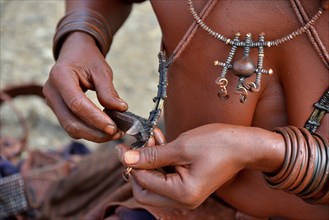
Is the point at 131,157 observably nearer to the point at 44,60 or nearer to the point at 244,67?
the point at 244,67

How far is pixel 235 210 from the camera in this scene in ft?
4.14

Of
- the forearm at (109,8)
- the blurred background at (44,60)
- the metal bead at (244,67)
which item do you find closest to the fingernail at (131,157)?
the metal bead at (244,67)

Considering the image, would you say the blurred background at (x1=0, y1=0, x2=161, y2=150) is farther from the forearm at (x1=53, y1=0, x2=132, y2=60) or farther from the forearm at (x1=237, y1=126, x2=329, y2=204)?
the forearm at (x1=237, y1=126, x2=329, y2=204)

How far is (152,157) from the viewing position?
3.14 ft

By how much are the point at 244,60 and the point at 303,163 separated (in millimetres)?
193

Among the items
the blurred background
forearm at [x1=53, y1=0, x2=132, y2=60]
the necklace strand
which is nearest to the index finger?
the necklace strand

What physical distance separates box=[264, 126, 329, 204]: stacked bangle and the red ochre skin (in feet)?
0.05

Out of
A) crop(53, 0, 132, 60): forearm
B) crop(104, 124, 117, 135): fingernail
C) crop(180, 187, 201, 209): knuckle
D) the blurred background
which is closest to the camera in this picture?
crop(180, 187, 201, 209): knuckle

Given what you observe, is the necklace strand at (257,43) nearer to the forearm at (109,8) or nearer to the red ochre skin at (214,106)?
the red ochre skin at (214,106)

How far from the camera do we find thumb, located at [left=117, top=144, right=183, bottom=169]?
0.95m

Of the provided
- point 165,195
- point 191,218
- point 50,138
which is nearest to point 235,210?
point 191,218

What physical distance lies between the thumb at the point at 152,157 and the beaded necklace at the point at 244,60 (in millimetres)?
147

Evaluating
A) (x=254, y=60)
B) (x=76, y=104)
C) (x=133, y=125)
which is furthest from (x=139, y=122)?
(x=254, y=60)

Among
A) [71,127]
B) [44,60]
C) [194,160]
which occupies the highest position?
[194,160]
